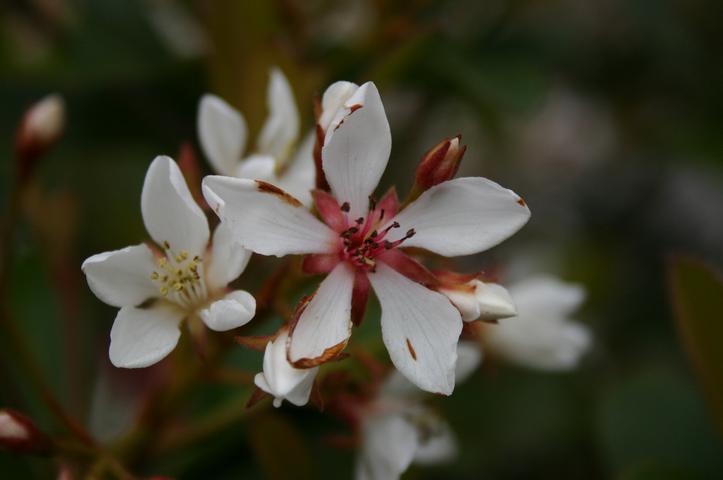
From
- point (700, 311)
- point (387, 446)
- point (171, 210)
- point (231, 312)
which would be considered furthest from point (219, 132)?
point (700, 311)

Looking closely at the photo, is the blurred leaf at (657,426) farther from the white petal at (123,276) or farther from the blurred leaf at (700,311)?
the white petal at (123,276)

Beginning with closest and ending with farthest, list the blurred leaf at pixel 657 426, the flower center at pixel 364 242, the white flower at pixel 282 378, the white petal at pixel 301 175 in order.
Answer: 1. the white flower at pixel 282 378
2. the flower center at pixel 364 242
3. the white petal at pixel 301 175
4. the blurred leaf at pixel 657 426

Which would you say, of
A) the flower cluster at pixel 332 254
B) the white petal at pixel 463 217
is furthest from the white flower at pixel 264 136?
the white petal at pixel 463 217

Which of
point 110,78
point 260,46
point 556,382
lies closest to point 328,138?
point 260,46

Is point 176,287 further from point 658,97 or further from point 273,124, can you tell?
point 658,97

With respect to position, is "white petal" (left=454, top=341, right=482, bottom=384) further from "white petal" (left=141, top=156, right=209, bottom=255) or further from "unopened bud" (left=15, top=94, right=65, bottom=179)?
"unopened bud" (left=15, top=94, right=65, bottom=179)

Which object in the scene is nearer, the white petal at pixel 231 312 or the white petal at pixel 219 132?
the white petal at pixel 231 312
